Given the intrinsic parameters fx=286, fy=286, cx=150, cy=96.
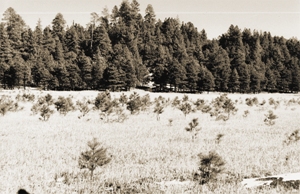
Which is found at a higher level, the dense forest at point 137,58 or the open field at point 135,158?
the dense forest at point 137,58

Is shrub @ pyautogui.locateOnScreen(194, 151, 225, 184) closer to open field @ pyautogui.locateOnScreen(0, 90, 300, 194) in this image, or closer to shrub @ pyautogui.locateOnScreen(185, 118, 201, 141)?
open field @ pyautogui.locateOnScreen(0, 90, 300, 194)

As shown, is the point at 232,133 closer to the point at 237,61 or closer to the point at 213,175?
the point at 213,175

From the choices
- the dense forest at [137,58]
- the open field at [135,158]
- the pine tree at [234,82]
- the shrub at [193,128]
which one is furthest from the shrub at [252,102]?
the pine tree at [234,82]

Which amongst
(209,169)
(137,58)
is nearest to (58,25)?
(137,58)

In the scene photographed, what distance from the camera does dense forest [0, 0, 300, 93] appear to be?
5912 centimetres

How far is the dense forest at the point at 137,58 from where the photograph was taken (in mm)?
59125

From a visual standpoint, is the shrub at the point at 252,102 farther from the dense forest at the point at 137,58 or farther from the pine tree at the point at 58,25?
the pine tree at the point at 58,25

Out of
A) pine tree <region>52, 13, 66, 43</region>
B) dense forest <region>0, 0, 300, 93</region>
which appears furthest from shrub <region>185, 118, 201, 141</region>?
pine tree <region>52, 13, 66, 43</region>

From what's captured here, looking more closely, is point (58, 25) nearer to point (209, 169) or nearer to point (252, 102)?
point (252, 102)

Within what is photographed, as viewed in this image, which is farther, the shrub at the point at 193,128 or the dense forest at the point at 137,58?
the dense forest at the point at 137,58

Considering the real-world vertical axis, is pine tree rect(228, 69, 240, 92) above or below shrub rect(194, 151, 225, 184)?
above

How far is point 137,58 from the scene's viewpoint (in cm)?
7312

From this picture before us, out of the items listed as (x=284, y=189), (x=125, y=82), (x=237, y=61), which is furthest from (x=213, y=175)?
(x=237, y=61)

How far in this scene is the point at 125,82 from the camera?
195 ft
